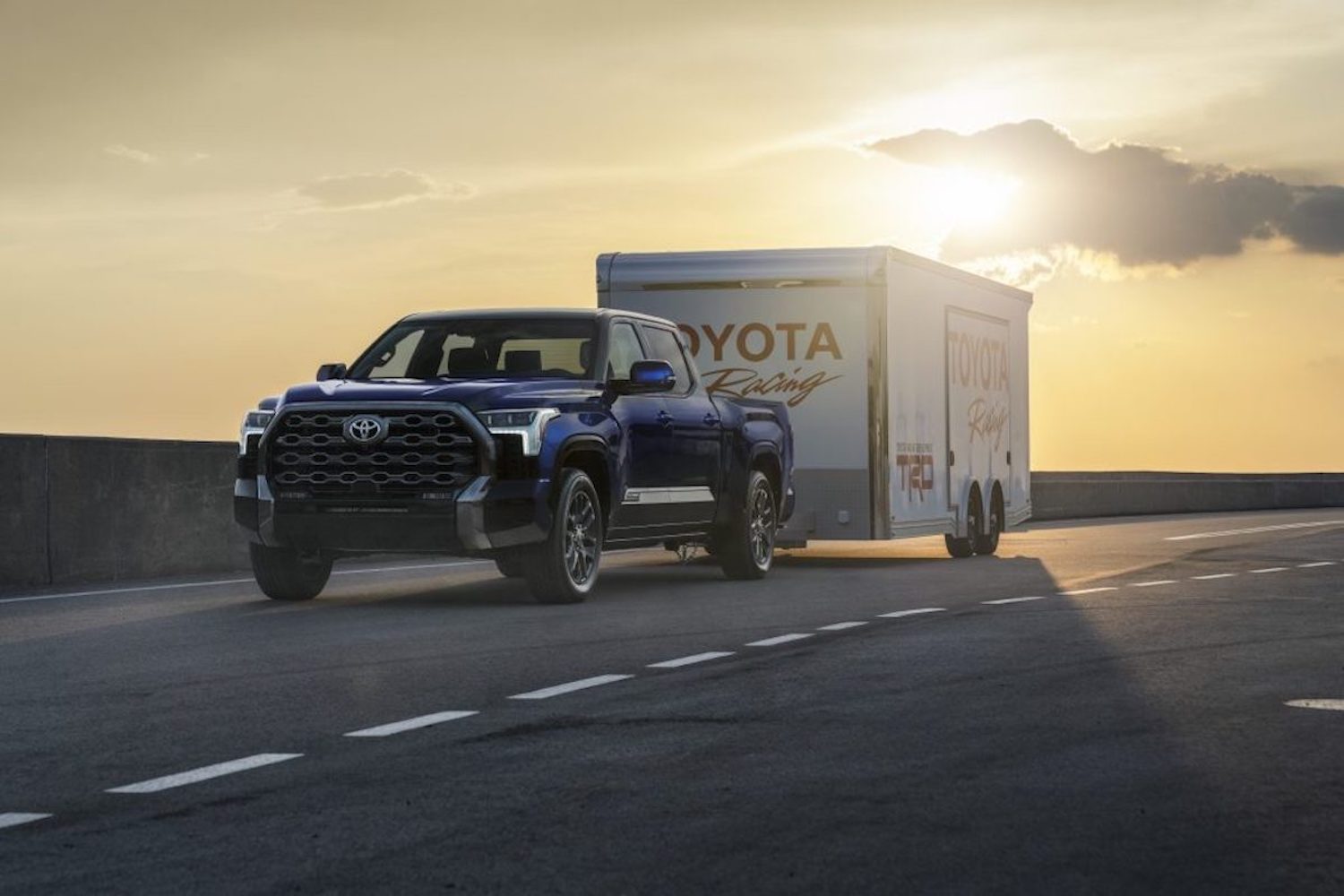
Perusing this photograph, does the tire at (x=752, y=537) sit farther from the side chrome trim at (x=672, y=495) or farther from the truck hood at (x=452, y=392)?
the truck hood at (x=452, y=392)

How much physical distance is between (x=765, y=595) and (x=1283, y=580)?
483 cm

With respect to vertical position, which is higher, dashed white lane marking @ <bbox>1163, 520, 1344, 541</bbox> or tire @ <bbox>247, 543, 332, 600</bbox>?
tire @ <bbox>247, 543, 332, 600</bbox>

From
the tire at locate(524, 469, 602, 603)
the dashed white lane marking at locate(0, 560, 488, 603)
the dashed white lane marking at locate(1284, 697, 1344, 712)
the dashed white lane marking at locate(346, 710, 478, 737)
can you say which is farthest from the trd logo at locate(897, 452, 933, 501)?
the dashed white lane marking at locate(346, 710, 478, 737)

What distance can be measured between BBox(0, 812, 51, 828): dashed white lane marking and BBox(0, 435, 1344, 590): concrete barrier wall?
11.9 metres

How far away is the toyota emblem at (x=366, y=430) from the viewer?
50.8ft

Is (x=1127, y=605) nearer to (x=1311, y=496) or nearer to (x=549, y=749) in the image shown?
(x=549, y=749)

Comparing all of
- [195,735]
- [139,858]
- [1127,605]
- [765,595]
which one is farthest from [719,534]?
[139,858]

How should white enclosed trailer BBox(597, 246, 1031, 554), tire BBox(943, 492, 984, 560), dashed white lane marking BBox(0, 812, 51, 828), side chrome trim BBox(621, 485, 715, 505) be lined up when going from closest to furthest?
dashed white lane marking BBox(0, 812, 51, 828) → side chrome trim BBox(621, 485, 715, 505) → white enclosed trailer BBox(597, 246, 1031, 554) → tire BBox(943, 492, 984, 560)

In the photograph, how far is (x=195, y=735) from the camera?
29.8ft

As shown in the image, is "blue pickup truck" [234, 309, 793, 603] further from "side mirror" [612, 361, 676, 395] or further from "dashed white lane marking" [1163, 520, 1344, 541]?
"dashed white lane marking" [1163, 520, 1344, 541]

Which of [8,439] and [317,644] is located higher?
[8,439]

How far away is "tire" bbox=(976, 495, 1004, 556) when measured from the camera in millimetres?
24984

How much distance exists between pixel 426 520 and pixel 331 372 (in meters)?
2.08

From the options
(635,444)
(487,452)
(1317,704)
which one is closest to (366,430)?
(487,452)
